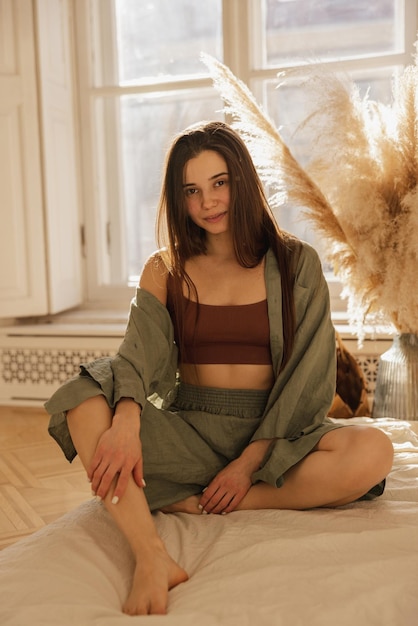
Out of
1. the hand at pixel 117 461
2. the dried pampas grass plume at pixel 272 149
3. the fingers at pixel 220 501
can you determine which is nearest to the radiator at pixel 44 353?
the dried pampas grass plume at pixel 272 149

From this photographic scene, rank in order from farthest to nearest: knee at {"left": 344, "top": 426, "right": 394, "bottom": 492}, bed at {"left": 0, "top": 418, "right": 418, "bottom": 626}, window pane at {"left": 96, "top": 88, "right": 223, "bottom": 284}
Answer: window pane at {"left": 96, "top": 88, "right": 223, "bottom": 284} → knee at {"left": 344, "top": 426, "right": 394, "bottom": 492} → bed at {"left": 0, "top": 418, "right": 418, "bottom": 626}

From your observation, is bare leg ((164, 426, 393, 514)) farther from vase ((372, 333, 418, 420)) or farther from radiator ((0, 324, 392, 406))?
radiator ((0, 324, 392, 406))

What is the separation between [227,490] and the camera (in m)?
1.65

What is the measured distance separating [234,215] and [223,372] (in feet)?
1.19

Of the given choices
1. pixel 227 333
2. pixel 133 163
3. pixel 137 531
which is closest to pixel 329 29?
pixel 133 163

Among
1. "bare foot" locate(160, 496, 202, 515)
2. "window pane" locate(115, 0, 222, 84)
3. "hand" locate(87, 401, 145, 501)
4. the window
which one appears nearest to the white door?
the window

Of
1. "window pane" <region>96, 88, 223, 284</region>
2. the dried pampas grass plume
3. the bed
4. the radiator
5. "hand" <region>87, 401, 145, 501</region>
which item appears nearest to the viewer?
the bed

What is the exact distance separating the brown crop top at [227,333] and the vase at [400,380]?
78 centimetres

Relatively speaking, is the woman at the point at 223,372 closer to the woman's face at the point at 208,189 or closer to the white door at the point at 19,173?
the woman's face at the point at 208,189

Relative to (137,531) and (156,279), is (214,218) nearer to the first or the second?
(156,279)

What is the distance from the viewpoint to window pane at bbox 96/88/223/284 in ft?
11.7

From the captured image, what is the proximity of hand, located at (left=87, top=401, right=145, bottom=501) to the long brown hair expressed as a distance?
44 centimetres

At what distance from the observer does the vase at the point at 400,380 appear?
95.0 inches

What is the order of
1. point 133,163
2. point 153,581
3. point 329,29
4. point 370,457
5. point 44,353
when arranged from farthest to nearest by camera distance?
point 133,163
point 44,353
point 329,29
point 370,457
point 153,581
